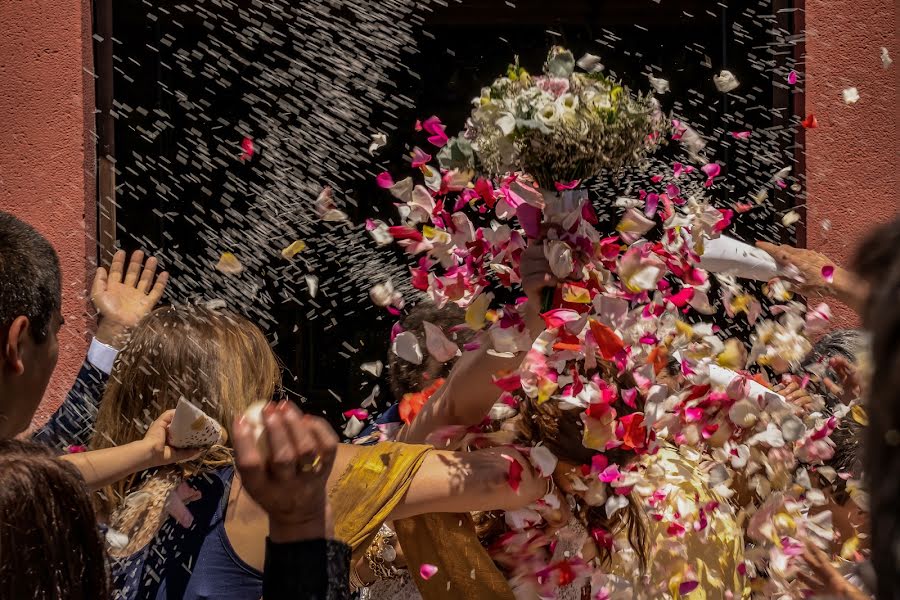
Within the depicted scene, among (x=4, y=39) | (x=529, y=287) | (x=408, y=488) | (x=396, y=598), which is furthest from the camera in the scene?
(x=4, y=39)

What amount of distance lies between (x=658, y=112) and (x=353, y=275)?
2.95 metres

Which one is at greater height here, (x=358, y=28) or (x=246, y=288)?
(x=358, y=28)

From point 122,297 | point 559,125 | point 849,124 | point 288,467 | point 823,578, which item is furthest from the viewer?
point 849,124

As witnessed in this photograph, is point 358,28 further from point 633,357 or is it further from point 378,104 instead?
point 633,357

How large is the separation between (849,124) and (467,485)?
2.54 m

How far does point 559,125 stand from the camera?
6.54 ft

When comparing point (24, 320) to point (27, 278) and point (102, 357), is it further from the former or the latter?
point (102, 357)

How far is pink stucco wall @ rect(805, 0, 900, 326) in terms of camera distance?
12.7 feet

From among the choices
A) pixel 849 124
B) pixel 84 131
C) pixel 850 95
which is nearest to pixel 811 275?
pixel 850 95

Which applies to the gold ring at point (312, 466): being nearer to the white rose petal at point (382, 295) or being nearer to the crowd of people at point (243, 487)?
the crowd of people at point (243, 487)

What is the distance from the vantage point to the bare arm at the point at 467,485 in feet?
6.42

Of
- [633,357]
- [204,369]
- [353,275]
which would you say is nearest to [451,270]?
[633,357]

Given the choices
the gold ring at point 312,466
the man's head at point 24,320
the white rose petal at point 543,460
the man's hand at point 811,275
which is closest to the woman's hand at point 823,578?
the white rose petal at point 543,460

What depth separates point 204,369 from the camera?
224cm
